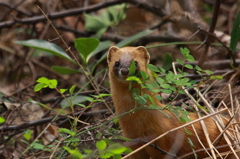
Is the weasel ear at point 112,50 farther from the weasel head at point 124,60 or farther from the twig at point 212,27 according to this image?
the twig at point 212,27

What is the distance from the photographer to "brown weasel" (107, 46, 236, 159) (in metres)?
3.42

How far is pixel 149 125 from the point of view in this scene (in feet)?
11.2

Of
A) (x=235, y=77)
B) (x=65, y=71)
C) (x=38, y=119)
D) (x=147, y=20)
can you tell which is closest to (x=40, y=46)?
(x=65, y=71)

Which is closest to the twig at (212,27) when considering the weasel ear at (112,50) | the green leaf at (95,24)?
the weasel ear at (112,50)

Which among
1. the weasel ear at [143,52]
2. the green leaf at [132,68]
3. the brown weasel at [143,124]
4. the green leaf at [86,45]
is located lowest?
the brown weasel at [143,124]

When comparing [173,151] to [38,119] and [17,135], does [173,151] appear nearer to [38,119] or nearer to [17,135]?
[38,119]

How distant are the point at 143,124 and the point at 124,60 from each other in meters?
0.63

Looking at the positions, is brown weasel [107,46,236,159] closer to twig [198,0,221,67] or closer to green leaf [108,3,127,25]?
twig [198,0,221,67]

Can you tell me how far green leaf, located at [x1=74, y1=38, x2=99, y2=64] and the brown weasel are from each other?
0.91m

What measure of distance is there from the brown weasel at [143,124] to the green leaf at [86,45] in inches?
35.8

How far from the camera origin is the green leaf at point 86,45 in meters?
4.51

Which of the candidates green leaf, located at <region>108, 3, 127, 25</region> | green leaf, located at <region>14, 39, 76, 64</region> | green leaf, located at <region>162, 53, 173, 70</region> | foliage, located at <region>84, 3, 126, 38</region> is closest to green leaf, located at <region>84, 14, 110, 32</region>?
foliage, located at <region>84, 3, 126, 38</region>

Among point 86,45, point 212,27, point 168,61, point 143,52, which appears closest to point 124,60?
point 143,52

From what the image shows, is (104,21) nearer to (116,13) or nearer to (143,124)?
(116,13)
